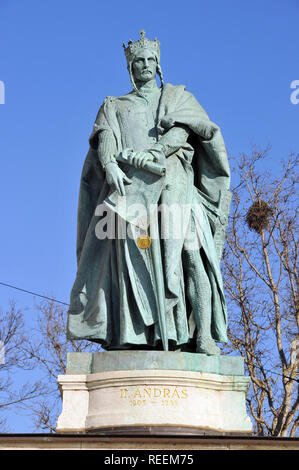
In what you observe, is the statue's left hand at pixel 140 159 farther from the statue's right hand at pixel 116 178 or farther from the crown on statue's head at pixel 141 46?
the crown on statue's head at pixel 141 46

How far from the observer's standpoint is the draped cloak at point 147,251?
31.7ft

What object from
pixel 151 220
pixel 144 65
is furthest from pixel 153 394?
pixel 144 65

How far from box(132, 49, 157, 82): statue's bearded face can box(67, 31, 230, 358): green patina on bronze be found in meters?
0.01

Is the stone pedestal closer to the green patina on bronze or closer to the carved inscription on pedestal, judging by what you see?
the carved inscription on pedestal

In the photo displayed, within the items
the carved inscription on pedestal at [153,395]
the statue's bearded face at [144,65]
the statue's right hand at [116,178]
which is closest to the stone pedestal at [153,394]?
the carved inscription on pedestal at [153,395]

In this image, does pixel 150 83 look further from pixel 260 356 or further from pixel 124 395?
pixel 260 356

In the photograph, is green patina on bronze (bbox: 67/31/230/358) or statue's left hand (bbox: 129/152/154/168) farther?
statue's left hand (bbox: 129/152/154/168)

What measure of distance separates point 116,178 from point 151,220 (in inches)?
24.1

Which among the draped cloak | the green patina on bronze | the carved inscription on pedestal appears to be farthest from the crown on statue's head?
the carved inscription on pedestal

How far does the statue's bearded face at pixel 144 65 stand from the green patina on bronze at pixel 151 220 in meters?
0.01

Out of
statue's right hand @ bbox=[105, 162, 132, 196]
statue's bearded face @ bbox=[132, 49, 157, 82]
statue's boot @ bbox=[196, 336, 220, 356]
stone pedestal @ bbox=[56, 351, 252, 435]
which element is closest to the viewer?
stone pedestal @ bbox=[56, 351, 252, 435]

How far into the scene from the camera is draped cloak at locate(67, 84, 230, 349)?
9656mm

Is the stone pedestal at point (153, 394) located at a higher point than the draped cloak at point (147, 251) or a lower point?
lower

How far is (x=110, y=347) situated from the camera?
975 cm
